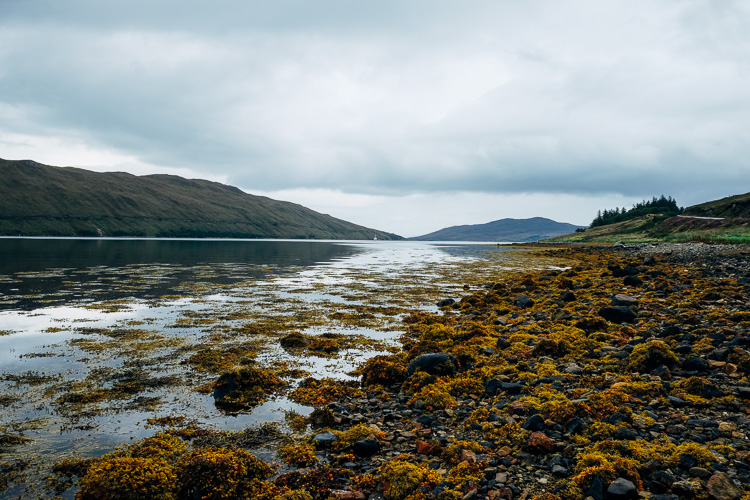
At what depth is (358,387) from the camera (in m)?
13.5

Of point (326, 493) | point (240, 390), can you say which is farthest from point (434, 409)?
point (240, 390)

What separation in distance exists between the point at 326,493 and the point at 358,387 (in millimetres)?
6000

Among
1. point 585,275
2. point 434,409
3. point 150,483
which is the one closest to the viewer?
point 150,483

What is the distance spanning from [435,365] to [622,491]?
→ 24.9 ft

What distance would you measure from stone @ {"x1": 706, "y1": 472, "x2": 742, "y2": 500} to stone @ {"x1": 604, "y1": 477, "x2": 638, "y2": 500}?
3.49ft

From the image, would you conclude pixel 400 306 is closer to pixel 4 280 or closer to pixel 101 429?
pixel 101 429

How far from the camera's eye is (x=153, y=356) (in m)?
16.1

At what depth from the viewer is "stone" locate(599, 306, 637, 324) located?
1897 centimetres

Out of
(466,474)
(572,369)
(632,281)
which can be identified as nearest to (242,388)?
(466,474)

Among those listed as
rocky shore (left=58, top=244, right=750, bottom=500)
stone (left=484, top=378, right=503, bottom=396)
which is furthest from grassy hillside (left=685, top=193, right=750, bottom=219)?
stone (left=484, top=378, right=503, bottom=396)

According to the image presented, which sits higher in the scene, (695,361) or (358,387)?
(695,361)

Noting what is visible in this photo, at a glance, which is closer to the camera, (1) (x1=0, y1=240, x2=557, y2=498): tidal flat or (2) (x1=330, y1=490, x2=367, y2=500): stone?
(2) (x1=330, y1=490, x2=367, y2=500): stone

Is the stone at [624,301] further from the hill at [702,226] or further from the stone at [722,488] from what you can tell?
the hill at [702,226]

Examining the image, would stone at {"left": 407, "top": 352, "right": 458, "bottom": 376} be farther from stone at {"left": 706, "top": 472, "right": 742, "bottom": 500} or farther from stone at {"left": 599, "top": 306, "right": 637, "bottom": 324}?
stone at {"left": 599, "top": 306, "right": 637, "bottom": 324}
